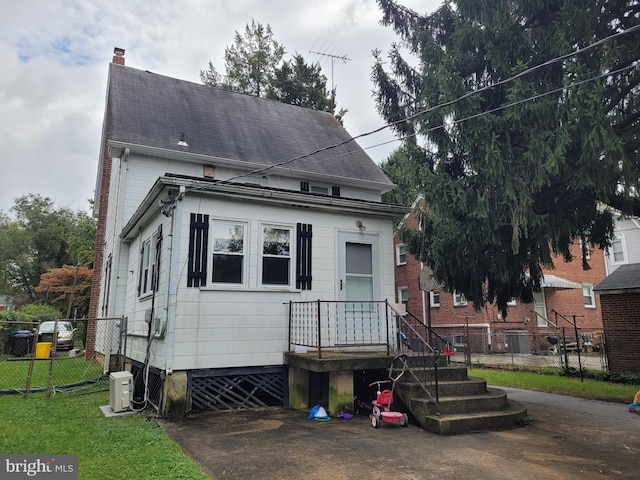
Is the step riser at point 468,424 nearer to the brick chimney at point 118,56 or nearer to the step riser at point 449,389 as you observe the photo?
the step riser at point 449,389

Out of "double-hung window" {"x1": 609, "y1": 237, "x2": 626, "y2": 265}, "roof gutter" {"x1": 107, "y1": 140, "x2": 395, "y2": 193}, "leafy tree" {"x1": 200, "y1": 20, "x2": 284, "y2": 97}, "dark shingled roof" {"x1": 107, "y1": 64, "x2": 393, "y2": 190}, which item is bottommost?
"double-hung window" {"x1": 609, "y1": 237, "x2": 626, "y2": 265}

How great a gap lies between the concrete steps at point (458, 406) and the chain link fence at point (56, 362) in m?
7.19

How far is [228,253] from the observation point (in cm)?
746

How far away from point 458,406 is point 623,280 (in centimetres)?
1075

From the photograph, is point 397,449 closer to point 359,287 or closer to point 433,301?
point 359,287

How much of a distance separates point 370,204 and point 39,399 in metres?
7.73

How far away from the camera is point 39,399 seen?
8.42 m

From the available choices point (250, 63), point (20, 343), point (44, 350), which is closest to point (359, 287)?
point (44, 350)

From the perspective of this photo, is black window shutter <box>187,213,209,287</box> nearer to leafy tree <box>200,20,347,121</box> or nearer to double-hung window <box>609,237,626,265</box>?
leafy tree <box>200,20,347,121</box>

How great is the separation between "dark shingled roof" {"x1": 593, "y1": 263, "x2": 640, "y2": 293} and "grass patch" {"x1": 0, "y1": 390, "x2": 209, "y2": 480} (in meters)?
13.7

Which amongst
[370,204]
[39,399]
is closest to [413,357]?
[370,204]

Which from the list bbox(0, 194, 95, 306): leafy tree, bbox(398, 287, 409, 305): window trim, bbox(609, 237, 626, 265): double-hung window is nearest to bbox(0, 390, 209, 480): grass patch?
bbox(398, 287, 409, 305): window trim

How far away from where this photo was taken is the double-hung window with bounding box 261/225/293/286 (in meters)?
7.74

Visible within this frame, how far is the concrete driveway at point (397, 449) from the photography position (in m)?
4.20
